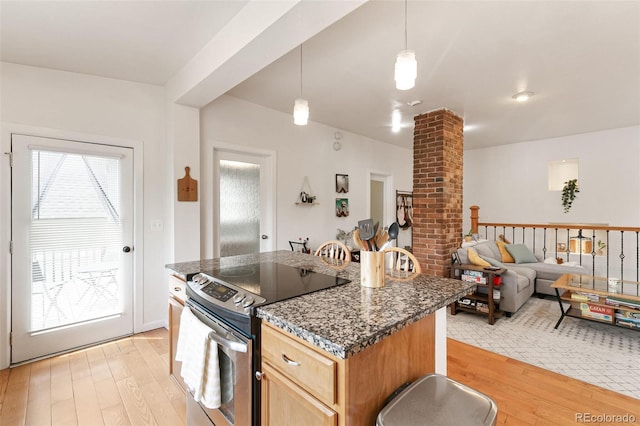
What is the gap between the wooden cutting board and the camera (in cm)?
295

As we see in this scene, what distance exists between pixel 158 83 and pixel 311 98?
1.62 m

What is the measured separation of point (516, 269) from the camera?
3.99 meters

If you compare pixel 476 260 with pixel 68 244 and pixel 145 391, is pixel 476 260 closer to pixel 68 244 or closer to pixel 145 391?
pixel 145 391

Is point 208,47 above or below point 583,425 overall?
above

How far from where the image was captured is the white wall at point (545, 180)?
15.5ft

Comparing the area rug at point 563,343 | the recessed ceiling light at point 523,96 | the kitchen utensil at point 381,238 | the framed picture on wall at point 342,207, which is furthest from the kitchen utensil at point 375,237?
the framed picture on wall at point 342,207

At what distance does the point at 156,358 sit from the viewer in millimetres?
2477

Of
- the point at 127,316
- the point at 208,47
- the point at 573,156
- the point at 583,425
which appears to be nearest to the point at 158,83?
the point at 208,47

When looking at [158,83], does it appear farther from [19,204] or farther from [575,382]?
[575,382]

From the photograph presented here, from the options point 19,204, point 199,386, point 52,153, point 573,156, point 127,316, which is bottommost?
point 127,316

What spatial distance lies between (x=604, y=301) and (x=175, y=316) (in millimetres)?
3789

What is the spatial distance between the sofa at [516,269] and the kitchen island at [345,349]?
7.89ft

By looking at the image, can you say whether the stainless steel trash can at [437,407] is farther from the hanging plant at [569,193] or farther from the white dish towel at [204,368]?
the hanging plant at [569,193]

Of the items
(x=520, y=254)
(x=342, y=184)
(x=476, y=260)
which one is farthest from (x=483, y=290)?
(x=342, y=184)
